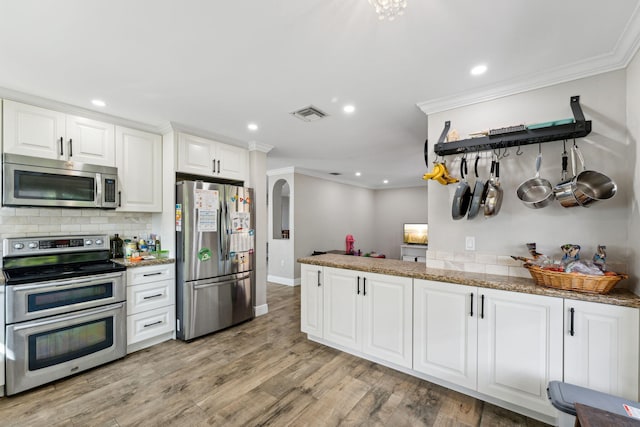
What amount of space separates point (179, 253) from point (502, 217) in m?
3.16

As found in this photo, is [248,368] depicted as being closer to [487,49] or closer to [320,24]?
[320,24]

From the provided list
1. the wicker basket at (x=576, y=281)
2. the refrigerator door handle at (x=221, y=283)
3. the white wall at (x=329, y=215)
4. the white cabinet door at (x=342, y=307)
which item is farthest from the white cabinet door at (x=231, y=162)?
the wicker basket at (x=576, y=281)

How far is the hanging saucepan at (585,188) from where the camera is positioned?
5.83 ft

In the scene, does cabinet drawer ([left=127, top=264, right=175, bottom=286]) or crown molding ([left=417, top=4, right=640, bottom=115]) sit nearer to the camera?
crown molding ([left=417, top=4, right=640, bottom=115])

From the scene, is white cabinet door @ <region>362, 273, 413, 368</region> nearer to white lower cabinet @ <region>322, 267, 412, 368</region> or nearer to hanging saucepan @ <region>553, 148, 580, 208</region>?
white lower cabinet @ <region>322, 267, 412, 368</region>

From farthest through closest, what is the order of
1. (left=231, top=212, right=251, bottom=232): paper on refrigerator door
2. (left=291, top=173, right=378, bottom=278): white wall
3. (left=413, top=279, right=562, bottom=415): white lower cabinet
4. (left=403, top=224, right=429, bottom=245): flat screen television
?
(left=403, top=224, right=429, bottom=245): flat screen television → (left=291, top=173, right=378, bottom=278): white wall → (left=231, top=212, right=251, bottom=232): paper on refrigerator door → (left=413, top=279, right=562, bottom=415): white lower cabinet

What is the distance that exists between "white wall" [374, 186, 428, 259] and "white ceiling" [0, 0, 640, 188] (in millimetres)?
5340

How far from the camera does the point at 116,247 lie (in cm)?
316

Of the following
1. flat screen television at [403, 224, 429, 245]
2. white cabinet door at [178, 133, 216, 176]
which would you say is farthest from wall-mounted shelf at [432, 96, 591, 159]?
flat screen television at [403, 224, 429, 245]

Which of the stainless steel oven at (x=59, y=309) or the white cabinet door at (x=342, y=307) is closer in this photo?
the stainless steel oven at (x=59, y=309)

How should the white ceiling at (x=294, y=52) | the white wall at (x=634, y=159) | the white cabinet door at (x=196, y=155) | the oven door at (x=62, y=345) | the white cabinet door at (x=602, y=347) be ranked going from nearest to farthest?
the white ceiling at (x=294, y=52), the white cabinet door at (x=602, y=347), the white wall at (x=634, y=159), the oven door at (x=62, y=345), the white cabinet door at (x=196, y=155)

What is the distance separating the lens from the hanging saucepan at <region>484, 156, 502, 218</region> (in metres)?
2.16

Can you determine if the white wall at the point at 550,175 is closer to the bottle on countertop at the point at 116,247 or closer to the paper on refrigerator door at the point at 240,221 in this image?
the paper on refrigerator door at the point at 240,221

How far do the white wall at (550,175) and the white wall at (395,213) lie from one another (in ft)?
18.0
